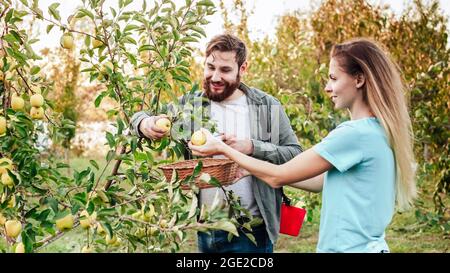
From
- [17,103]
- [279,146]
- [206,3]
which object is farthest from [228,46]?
[17,103]

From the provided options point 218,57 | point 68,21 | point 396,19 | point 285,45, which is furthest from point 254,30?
point 68,21

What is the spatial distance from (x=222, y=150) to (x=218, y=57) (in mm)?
596

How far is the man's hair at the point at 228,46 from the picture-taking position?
7.26 feet

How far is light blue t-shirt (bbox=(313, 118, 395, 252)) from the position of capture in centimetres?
152

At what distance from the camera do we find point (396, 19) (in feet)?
17.3

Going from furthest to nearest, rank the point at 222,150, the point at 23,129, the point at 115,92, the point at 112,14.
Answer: the point at 115,92 < the point at 112,14 < the point at 23,129 < the point at 222,150

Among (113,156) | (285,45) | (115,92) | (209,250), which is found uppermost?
(285,45)

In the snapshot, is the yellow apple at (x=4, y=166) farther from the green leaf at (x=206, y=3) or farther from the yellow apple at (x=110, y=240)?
the green leaf at (x=206, y=3)

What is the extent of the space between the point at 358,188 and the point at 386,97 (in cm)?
24

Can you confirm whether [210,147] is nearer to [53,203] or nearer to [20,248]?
[53,203]

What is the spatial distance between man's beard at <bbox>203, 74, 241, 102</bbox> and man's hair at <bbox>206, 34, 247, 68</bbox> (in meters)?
0.08

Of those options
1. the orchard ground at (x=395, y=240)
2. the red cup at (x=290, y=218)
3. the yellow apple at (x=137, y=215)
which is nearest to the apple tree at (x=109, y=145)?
the yellow apple at (x=137, y=215)

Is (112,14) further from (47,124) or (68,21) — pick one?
(47,124)

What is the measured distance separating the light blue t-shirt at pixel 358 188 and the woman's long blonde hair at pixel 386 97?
0.03m
